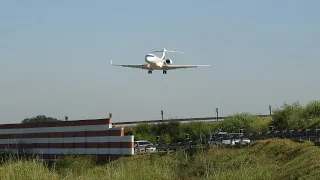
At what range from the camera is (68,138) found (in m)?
56.7

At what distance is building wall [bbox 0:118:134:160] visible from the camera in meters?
51.9

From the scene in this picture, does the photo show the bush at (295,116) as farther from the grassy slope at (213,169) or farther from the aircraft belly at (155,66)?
the grassy slope at (213,169)

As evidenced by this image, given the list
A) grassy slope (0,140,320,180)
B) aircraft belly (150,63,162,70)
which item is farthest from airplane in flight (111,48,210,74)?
grassy slope (0,140,320,180)

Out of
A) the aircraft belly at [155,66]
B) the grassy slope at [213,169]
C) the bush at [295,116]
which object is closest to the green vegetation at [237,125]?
the bush at [295,116]

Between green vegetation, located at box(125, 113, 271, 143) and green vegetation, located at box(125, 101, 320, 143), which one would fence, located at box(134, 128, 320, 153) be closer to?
green vegetation, located at box(125, 101, 320, 143)

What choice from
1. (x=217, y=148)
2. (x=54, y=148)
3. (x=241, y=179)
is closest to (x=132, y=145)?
(x=54, y=148)

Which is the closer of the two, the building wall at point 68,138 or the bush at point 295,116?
the building wall at point 68,138

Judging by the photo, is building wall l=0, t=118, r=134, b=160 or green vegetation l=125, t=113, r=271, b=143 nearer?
building wall l=0, t=118, r=134, b=160

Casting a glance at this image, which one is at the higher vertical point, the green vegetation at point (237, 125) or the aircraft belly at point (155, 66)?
the aircraft belly at point (155, 66)

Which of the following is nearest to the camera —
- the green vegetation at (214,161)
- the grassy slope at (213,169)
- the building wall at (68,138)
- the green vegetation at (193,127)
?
the grassy slope at (213,169)

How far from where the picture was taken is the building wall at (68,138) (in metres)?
51.9

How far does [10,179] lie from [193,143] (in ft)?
88.6

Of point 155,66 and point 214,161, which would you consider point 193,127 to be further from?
point 214,161

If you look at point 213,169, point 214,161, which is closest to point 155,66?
point 214,161
